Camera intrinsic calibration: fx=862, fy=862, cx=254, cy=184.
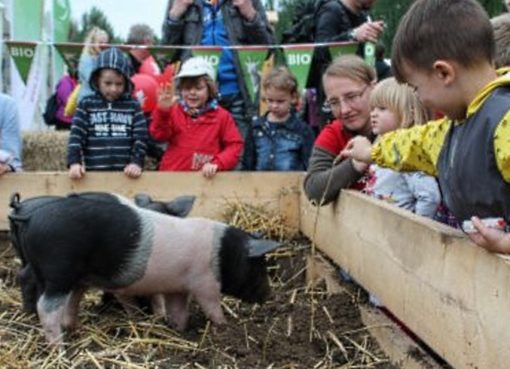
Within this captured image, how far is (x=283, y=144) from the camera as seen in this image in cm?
591

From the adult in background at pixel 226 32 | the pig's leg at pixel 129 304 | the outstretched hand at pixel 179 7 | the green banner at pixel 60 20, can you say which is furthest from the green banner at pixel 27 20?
the pig's leg at pixel 129 304

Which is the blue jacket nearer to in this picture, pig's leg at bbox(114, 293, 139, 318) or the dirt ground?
the dirt ground

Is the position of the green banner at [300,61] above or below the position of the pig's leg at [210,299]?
above

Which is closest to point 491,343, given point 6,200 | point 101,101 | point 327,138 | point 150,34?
point 327,138

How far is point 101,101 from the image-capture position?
5.77 meters

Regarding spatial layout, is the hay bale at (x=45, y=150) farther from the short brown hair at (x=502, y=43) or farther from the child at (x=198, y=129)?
the short brown hair at (x=502, y=43)

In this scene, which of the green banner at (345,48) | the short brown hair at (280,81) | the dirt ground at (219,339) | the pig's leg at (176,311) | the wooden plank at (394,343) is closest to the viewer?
the wooden plank at (394,343)

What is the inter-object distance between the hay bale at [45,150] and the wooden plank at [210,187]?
3.82 m

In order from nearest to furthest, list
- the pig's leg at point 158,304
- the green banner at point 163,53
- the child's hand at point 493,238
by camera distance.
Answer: the child's hand at point 493,238
the pig's leg at point 158,304
the green banner at point 163,53

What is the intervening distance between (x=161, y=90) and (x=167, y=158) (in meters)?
0.54

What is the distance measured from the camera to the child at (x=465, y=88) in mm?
2301

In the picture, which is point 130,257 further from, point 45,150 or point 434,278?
point 45,150

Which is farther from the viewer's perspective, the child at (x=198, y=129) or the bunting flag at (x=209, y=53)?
the bunting flag at (x=209, y=53)

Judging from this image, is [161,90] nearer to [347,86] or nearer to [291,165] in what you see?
[291,165]
